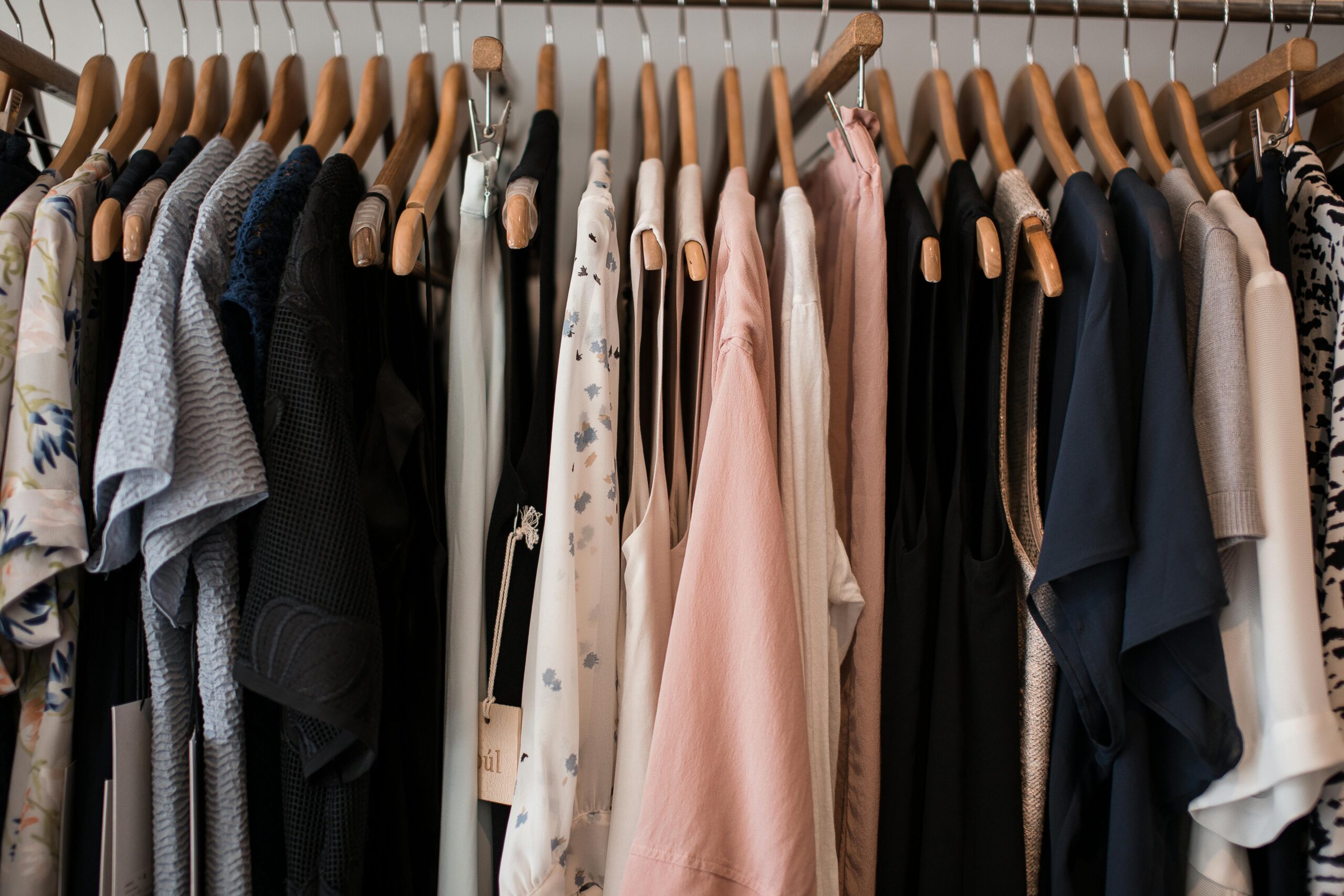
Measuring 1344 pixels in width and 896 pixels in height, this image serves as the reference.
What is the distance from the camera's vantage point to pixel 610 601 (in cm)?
66

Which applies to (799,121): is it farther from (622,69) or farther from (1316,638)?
(1316,638)

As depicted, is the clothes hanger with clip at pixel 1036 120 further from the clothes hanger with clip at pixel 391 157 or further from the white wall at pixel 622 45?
the clothes hanger with clip at pixel 391 157

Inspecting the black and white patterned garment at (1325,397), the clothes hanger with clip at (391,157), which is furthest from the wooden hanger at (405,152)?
the black and white patterned garment at (1325,397)

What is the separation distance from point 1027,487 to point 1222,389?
0.17 meters

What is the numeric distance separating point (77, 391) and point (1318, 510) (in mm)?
1072

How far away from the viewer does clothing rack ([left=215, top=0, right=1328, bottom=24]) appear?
0.85 metres

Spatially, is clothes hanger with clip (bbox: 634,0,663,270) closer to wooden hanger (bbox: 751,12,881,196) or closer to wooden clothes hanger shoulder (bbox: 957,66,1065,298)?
wooden hanger (bbox: 751,12,881,196)

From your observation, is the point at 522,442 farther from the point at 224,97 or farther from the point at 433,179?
the point at 224,97

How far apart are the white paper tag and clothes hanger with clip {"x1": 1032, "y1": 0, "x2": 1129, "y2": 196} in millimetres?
969

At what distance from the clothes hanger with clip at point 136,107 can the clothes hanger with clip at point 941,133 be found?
32.6 inches

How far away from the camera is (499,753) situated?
651 millimetres

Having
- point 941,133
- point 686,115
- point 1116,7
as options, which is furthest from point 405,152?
point 1116,7

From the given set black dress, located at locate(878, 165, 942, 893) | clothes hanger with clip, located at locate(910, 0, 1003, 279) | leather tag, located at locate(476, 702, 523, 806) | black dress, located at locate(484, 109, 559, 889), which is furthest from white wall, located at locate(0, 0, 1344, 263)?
leather tag, located at locate(476, 702, 523, 806)

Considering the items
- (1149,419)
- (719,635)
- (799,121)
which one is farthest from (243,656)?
(799,121)
